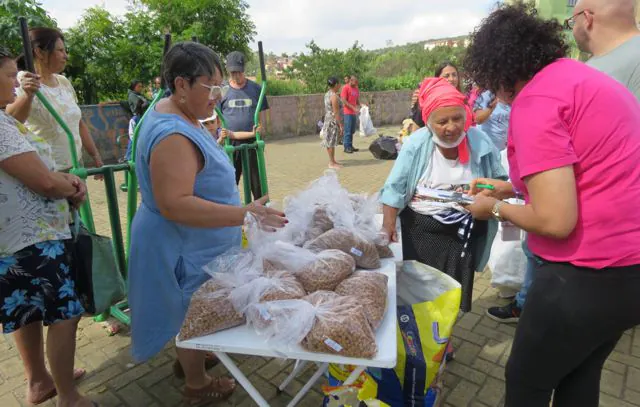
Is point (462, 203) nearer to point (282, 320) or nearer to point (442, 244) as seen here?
point (442, 244)

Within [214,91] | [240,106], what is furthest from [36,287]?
[240,106]

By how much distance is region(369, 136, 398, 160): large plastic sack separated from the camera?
9672 mm

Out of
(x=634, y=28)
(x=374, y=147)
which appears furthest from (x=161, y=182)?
(x=374, y=147)

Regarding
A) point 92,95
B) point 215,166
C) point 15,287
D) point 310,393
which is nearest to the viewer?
point 215,166

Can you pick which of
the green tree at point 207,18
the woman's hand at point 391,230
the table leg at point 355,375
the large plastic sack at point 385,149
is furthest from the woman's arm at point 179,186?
the green tree at point 207,18

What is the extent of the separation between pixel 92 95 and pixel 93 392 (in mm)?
10116

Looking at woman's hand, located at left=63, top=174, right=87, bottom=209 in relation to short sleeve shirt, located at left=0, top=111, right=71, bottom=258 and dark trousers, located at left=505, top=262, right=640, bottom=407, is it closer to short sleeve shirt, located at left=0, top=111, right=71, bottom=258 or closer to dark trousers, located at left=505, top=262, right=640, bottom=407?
short sleeve shirt, located at left=0, top=111, right=71, bottom=258

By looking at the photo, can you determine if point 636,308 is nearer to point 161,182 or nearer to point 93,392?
point 161,182

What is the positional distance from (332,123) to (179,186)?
790cm

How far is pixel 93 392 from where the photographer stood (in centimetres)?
244

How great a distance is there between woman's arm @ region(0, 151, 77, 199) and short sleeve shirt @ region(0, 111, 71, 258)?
0.08ft

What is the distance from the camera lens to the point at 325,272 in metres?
1.63

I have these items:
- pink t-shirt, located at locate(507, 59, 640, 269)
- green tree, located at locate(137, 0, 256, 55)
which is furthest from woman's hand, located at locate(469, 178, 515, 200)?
green tree, located at locate(137, 0, 256, 55)

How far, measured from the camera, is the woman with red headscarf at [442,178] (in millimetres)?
2211
